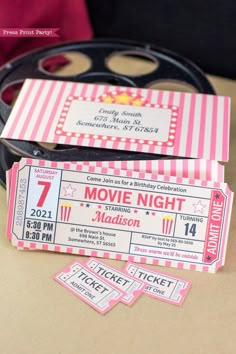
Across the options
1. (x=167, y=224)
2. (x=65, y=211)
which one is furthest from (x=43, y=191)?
(x=167, y=224)

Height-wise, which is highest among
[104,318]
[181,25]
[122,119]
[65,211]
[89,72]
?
[181,25]

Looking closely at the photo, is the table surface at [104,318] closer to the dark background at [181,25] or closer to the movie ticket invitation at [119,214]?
the movie ticket invitation at [119,214]

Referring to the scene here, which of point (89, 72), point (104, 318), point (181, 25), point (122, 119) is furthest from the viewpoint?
point (181, 25)

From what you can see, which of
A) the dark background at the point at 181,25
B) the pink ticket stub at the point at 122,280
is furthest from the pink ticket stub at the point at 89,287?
the dark background at the point at 181,25

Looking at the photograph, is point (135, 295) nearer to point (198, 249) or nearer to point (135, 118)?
point (198, 249)

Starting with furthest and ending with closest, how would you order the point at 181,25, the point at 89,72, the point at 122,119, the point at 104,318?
the point at 181,25
the point at 89,72
the point at 122,119
the point at 104,318

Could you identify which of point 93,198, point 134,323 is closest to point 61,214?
point 93,198

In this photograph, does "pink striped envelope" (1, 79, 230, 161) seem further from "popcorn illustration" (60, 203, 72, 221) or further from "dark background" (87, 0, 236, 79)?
"dark background" (87, 0, 236, 79)

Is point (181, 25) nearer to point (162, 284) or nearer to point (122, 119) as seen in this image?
point (122, 119)
